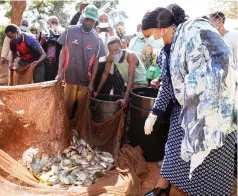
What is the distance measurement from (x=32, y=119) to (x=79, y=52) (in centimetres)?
148

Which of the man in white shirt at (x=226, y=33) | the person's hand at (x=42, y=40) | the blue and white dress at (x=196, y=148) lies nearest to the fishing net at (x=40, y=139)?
the blue and white dress at (x=196, y=148)

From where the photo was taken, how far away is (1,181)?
284 centimetres

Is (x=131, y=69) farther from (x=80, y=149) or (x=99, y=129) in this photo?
(x=80, y=149)

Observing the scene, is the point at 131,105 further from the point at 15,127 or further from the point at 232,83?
the point at 232,83

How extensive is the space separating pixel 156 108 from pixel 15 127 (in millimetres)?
1789

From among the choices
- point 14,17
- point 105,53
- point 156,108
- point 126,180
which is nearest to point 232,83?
point 156,108

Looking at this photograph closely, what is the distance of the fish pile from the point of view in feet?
10.8

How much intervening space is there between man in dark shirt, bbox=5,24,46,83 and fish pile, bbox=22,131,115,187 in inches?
79.8

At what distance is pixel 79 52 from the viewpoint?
4.63 metres

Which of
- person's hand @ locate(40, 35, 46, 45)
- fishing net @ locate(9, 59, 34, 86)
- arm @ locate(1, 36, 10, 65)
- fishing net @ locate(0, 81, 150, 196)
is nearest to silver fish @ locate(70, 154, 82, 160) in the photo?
fishing net @ locate(0, 81, 150, 196)

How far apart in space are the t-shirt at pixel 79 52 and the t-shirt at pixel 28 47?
1.04 m

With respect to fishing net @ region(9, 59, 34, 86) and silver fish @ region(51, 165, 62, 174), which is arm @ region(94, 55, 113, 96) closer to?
fishing net @ region(9, 59, 34, 86)

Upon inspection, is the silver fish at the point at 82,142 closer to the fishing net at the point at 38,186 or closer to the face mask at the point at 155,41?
the fishing net at the point at 38,186

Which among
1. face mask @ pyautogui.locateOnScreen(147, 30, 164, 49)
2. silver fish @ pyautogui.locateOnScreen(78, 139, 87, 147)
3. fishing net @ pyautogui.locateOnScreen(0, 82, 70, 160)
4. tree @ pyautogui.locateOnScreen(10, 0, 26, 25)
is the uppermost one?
tree @ pyautogui.locateOnScreen(10, 0, 26, 25)
